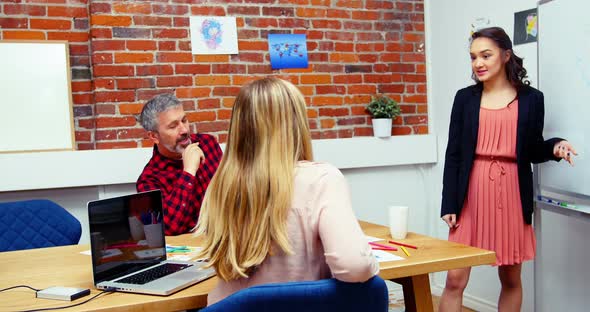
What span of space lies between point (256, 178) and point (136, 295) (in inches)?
18.8

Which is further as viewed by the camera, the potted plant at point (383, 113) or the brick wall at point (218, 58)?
the potted plant at point (383, 113)

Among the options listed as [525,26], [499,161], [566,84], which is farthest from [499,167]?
[525,26]

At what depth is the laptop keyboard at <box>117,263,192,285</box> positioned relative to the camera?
1695 millimetres

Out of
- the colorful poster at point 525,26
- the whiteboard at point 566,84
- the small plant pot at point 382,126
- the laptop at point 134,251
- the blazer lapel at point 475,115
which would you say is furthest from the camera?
the small plant pot at point 382,126

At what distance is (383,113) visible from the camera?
3.82 m

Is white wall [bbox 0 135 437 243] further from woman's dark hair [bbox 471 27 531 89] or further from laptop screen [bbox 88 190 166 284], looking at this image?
laptop screen [bbox 88 190 166 284]

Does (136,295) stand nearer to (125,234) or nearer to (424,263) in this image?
(125,234)

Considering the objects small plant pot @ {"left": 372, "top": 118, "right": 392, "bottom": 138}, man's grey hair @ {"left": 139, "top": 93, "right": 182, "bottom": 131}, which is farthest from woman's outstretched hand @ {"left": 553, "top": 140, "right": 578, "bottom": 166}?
man's grey hair @ {"left": 139, "top": 93, "right": 182, "bottom": 131}

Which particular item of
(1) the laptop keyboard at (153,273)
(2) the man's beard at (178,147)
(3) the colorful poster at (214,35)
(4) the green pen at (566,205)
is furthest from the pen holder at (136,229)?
(3) the colorful poster at (214,35)

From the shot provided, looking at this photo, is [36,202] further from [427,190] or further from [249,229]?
[427,190]

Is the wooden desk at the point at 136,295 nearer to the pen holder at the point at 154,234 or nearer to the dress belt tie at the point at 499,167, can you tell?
the pen holder at the point at 154,234

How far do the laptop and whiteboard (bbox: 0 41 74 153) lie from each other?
154 cm

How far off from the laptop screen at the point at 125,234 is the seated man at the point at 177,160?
68 centimetres

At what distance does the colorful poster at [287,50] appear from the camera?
3658mm
